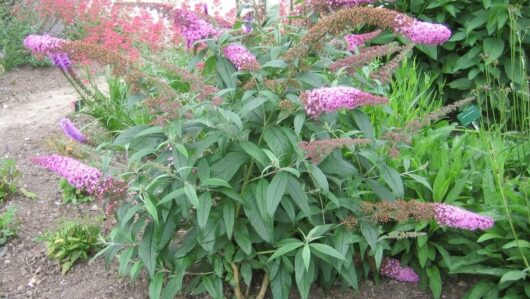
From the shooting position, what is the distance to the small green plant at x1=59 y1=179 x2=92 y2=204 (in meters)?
3.62

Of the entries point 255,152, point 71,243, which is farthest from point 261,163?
point 71,243

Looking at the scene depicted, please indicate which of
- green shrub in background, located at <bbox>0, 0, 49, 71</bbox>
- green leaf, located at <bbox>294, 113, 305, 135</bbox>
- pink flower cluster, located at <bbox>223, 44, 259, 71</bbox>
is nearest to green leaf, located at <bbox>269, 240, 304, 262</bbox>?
green leaf, located at <bbox>294, 113, 305, 135</bbox>

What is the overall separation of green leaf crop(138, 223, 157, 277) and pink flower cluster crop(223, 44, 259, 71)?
804 millimetres

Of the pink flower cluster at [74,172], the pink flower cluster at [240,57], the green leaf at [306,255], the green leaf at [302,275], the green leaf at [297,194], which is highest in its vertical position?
A: the pink flower cluster at [240,57]

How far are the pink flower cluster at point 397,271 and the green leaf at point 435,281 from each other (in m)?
0.08

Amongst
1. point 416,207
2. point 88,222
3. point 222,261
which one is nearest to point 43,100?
point 88,222

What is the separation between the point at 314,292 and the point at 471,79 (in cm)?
232

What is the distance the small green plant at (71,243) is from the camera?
3.03 m

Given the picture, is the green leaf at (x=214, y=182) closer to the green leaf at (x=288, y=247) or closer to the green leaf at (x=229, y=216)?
the green leaf at (x=229, y=216)

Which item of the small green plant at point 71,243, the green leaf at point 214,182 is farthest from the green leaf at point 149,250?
the small green plant at point 71,243

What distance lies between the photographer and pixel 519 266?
98.2 inches

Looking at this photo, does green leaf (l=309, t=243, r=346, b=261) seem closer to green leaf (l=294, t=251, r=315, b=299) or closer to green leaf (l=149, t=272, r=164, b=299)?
green leaf (l=294, t=251, r=315, b=299)

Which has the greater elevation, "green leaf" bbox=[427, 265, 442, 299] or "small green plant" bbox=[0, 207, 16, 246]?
"small green plant" bbox=[0, 207, 16, 246]

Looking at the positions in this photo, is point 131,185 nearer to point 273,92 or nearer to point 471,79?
point 273,92
